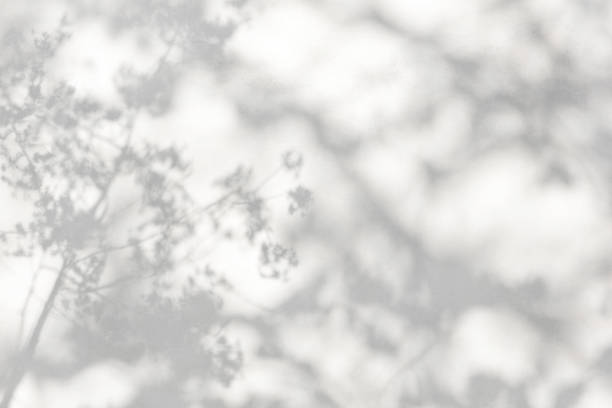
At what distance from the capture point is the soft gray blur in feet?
5.05

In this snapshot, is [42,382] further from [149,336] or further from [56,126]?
[56,126]

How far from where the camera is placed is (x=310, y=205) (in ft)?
5.21

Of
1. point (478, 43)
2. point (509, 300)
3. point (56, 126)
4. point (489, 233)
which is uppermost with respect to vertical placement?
point (478, 43)

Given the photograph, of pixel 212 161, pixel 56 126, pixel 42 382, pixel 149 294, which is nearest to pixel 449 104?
pixel 212 161

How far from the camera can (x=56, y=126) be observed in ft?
5.35

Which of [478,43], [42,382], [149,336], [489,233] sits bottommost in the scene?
[42,382]

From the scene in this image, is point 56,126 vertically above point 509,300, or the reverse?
point 56,126

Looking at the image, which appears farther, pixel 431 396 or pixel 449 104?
pixel 449 104

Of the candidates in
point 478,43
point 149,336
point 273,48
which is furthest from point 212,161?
point 478,43

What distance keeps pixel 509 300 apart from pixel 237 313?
592mm

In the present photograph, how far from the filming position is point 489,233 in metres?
1.57

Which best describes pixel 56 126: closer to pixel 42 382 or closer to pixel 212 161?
pixel 212 161

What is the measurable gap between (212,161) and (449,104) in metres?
0.55

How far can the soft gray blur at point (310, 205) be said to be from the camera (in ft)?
5.05
